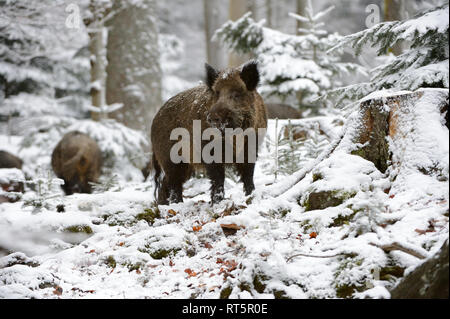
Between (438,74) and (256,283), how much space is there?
2863 millimetres

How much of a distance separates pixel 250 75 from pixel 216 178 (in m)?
1.48

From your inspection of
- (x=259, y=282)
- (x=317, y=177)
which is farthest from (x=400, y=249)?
(x=317, y=177)

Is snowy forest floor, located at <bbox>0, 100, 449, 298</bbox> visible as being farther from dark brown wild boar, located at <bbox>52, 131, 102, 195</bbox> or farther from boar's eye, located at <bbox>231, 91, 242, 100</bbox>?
dark brown wild boar, located at <bbox>52, 131, 102, 195</bbox>

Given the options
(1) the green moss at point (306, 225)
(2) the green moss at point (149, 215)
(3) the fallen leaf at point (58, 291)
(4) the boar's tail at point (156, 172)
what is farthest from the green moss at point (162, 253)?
(4) the boar's tail at point (156, 172)

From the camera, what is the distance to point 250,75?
554cm

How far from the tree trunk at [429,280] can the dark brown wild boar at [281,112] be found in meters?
7.59

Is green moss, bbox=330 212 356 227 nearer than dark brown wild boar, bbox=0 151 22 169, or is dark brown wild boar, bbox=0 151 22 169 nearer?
green moss, bbox=330 212 356 227

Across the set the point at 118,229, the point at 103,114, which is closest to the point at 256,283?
the point at 118,229

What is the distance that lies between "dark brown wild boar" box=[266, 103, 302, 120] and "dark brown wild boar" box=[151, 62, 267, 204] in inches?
145

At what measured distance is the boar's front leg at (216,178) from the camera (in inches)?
221

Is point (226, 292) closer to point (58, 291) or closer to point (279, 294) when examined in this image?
point (279, 294)

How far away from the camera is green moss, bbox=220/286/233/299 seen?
113 inches

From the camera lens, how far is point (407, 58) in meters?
4.61

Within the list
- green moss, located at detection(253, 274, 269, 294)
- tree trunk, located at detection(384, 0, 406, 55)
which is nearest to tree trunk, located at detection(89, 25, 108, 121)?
tree trunk, located at detection(384, 0, 406, 55)
